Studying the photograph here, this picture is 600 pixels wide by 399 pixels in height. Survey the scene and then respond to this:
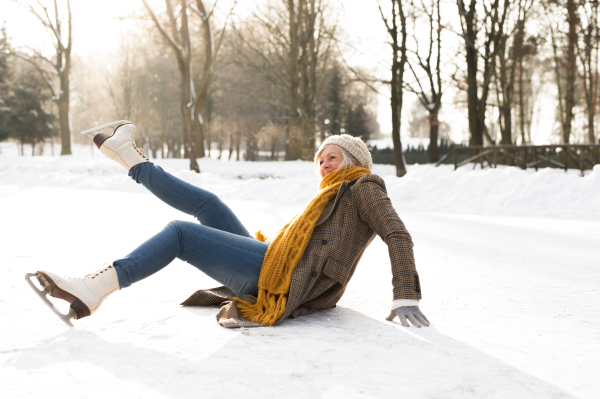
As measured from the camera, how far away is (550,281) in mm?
3828

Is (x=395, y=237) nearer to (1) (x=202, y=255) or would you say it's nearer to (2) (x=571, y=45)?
(1) (x=202, y=255)

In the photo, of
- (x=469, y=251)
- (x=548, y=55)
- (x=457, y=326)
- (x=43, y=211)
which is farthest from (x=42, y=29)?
(x=457, y=326)

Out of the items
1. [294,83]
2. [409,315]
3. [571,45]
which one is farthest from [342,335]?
[294,83]

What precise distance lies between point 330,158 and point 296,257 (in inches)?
25.1

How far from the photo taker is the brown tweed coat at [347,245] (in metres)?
2.38

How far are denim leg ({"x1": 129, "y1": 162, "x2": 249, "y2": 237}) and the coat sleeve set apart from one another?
90cm

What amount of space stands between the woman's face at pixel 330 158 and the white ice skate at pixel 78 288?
4.01 ft

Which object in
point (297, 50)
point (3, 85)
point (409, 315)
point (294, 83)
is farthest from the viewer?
point (3, 85)

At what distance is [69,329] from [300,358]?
45.7 inches

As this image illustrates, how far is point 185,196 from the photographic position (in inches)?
113

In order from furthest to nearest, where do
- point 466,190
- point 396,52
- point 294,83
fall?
point 294,83
point 396,52
point 466,190

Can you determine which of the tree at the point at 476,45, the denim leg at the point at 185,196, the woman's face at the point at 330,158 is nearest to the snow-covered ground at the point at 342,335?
the denim leg at the point at 185,196

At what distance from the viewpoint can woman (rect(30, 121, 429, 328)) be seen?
2.37 metres

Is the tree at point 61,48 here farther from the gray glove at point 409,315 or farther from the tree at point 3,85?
the gray glove at point 409,315
